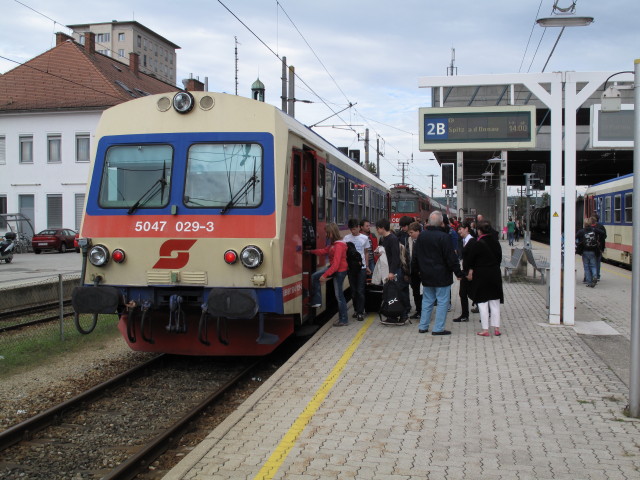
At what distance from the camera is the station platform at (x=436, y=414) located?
456 centimetres

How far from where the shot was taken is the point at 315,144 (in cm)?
928

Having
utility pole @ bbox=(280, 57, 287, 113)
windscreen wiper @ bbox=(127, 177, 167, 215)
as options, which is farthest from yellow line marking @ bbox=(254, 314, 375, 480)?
utility pole @ bbox=(280, 57, 287, 113)

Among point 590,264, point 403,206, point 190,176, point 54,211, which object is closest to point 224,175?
point 190,176

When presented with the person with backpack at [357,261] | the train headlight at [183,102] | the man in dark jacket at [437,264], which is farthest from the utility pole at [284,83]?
the train headlight at [183,102]

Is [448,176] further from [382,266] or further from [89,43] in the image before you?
[89,43]

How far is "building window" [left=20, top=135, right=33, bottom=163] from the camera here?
39188 millimetres

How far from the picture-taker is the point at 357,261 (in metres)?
10.5

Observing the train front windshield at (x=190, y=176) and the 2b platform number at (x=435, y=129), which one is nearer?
the train front windshield at (x=190, y=176)

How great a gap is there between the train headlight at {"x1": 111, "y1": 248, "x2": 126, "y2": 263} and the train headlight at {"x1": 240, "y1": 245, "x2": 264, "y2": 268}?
148 centimetres

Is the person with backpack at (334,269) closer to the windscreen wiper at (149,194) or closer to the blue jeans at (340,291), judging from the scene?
the blue jeans at (340,291)

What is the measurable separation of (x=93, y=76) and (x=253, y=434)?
38.0 m

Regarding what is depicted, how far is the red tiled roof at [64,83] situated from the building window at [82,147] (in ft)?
5.74

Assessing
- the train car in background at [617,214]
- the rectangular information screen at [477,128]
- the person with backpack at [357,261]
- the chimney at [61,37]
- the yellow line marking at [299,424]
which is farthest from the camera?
the chimney at [61,37]

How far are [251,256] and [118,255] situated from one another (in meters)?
1.64
